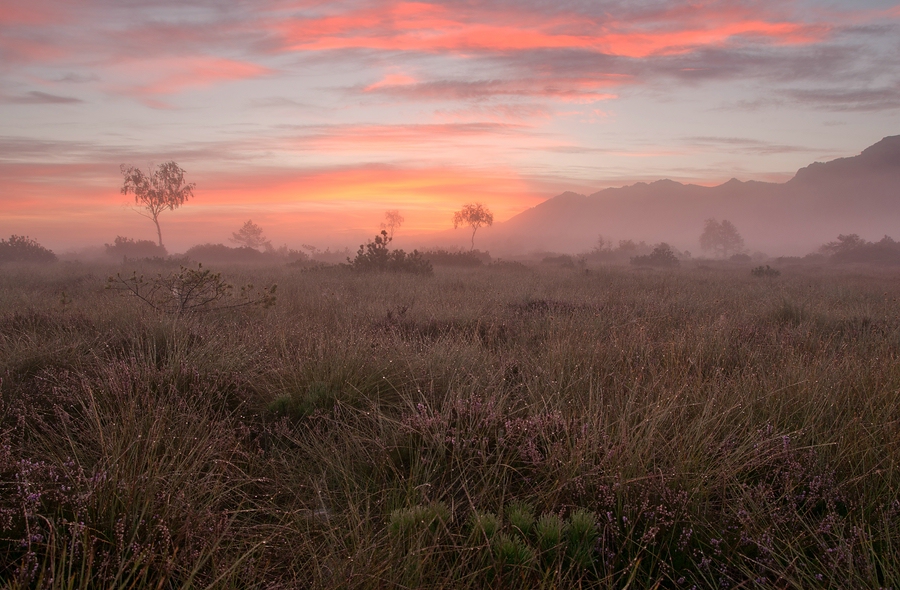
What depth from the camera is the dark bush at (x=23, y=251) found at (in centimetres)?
2769

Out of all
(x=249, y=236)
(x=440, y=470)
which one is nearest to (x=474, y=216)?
(x=249, y=236)

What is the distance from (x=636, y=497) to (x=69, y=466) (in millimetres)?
2944

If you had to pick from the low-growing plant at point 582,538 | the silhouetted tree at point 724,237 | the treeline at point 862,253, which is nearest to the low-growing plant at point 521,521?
the low-growing plant at point 582,538

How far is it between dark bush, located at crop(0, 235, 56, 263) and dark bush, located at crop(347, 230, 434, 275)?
21.1 m

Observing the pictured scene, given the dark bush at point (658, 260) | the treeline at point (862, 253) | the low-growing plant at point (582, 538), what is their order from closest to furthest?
the low-growing plant at point (582, 538) → the dark bush at point (658, 260) → the treeline at point (862, 253)

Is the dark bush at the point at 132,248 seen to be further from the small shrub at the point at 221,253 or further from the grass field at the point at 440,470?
the grass field at the point at 440,470

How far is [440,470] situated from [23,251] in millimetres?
34845

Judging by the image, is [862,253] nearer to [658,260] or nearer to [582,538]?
[658,260]

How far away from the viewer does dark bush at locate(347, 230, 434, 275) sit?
17.7m

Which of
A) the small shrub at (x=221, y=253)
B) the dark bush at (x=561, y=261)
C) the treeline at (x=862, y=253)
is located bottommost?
the treeline at (x=862, y=253)

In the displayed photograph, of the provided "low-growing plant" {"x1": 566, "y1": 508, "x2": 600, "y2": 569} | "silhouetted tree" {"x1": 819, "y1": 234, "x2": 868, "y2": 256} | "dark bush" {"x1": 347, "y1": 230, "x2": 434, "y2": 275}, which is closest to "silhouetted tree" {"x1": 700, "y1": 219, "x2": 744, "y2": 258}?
"silhouetted tree" {"x1": 819, "y1": 234, "x2": 868, "y2": 256}

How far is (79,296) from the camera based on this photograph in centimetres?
1000

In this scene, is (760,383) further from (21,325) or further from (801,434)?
(21,325)

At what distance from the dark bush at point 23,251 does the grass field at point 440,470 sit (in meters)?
29.3
